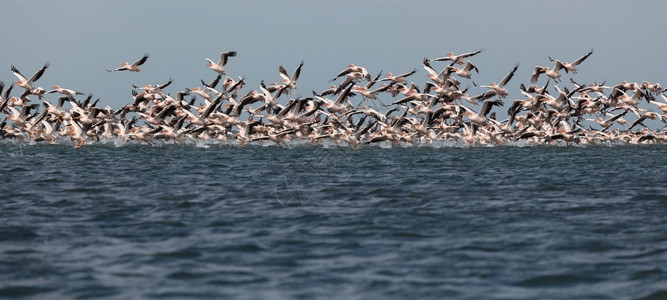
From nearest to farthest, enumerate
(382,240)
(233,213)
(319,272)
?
1. (319,272)
2. (382,240)
3. (233,213)

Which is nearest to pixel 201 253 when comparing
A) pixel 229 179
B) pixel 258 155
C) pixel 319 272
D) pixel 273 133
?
pixel 319 272

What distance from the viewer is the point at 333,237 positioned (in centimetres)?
1367

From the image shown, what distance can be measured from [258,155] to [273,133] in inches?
181

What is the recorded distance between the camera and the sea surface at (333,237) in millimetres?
10281

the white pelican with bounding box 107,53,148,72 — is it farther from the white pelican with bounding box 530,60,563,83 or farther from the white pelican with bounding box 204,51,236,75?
the white pelican with bounding box 530,60,563,83

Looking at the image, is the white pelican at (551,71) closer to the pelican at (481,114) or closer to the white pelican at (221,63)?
the pelican at (481,114)

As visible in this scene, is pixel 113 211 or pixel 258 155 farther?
pixel 258 155

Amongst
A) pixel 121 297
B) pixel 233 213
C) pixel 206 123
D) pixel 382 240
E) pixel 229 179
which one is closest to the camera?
pixel 121 297

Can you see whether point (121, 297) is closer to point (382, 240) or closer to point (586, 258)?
point (382, 240)

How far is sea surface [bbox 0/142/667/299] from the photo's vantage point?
1028 cm

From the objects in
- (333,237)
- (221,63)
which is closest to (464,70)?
(221,63)

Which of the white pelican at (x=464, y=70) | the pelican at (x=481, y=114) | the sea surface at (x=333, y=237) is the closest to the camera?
the sea surface at (x=333, y=237)

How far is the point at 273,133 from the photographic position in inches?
1745

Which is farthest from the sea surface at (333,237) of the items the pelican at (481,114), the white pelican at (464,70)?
the white pelican at (464,70)
